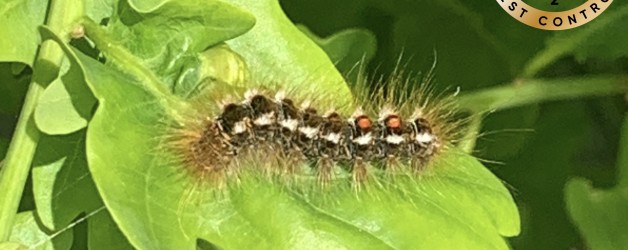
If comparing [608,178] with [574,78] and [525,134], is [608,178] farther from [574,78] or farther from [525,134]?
[574,78]

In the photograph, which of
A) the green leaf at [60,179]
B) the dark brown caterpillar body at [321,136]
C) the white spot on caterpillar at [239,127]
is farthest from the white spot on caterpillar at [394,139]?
the green leaf at [60,179]

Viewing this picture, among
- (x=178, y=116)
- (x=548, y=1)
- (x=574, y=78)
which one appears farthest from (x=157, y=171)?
(x=574, y=78)

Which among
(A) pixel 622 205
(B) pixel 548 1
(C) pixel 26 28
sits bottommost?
(A) pixel 622 205

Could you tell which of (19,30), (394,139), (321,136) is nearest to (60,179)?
(19,30)

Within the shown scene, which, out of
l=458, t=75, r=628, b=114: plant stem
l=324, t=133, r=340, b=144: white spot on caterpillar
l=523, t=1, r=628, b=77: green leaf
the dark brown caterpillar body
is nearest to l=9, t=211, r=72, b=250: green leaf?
the dark brown caterpillar body

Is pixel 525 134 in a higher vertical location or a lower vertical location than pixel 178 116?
lower

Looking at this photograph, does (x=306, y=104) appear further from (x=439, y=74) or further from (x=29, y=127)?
(x=439, y=74)
